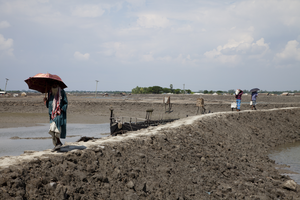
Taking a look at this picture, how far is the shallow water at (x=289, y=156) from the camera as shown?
12.8 meters

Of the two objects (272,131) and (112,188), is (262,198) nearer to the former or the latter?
(112,188)

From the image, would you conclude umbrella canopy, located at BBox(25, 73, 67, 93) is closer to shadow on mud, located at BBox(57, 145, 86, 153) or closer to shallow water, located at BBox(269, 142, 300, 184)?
shadow on mud, located at BBox(57, 145, 86, 153)

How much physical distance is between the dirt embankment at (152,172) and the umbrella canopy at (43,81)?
2.09 metres

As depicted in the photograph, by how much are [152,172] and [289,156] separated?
1243 centimetres

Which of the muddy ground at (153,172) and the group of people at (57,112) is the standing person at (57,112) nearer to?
the group of people at (57,112)

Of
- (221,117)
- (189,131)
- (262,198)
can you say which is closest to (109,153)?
(262,198)

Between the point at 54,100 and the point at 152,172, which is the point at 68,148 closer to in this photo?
the point at 54,100

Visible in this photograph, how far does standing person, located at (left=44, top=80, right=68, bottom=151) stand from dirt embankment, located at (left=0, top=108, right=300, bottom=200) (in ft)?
2.19

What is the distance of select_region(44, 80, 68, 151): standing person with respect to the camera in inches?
264

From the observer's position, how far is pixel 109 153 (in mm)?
7746

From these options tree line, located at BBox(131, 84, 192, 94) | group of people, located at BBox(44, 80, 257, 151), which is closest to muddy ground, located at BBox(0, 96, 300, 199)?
group of people, located at BBox(44, 80, 257, 151)

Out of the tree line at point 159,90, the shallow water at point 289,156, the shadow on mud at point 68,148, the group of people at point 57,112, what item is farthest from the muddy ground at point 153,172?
the tree line at point 159,90

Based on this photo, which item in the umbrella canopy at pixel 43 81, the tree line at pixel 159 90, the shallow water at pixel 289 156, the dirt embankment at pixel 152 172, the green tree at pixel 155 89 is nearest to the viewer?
the dirt embankment at pixel 152 172

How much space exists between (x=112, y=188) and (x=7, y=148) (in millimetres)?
12349
